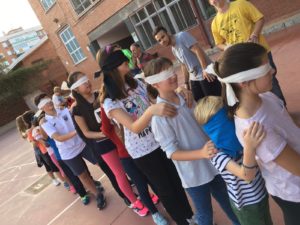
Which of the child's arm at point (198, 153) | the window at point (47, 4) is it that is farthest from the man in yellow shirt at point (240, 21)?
the window at point (47, 4)

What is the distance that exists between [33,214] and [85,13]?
15.5 meters

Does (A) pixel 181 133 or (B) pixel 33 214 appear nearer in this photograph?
(A) pixel 181 133

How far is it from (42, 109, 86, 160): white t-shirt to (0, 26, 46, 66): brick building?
85.9 meters

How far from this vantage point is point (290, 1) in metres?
10.8

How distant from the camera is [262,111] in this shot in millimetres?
1608

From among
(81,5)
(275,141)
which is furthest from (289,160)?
(81,5)

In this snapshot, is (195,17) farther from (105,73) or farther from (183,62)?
(105,73)

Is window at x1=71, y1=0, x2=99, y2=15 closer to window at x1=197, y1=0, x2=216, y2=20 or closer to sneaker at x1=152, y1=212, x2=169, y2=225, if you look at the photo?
window at x1=197, y1=0, x2=216, y2=20

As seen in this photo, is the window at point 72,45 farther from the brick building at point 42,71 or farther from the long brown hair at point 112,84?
the long brown hair at point 112,84

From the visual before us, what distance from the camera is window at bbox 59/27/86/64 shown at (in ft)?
73.1

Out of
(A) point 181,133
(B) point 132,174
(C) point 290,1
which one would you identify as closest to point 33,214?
(B) point 132,174

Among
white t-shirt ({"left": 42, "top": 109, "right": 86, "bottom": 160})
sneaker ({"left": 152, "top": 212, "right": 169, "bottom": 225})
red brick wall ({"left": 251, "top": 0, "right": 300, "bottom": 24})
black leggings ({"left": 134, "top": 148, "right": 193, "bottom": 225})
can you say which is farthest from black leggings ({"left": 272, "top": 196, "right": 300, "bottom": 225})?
red brick wall ({"left": 251, "top": 0, "right": 300, "bottom": 24})

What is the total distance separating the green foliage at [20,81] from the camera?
2920cm

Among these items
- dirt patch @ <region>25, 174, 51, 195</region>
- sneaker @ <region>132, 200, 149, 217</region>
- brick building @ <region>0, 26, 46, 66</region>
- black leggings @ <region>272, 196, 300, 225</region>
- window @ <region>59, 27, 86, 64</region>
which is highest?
brick building @ <region>0, 26, 46, 66</region>
